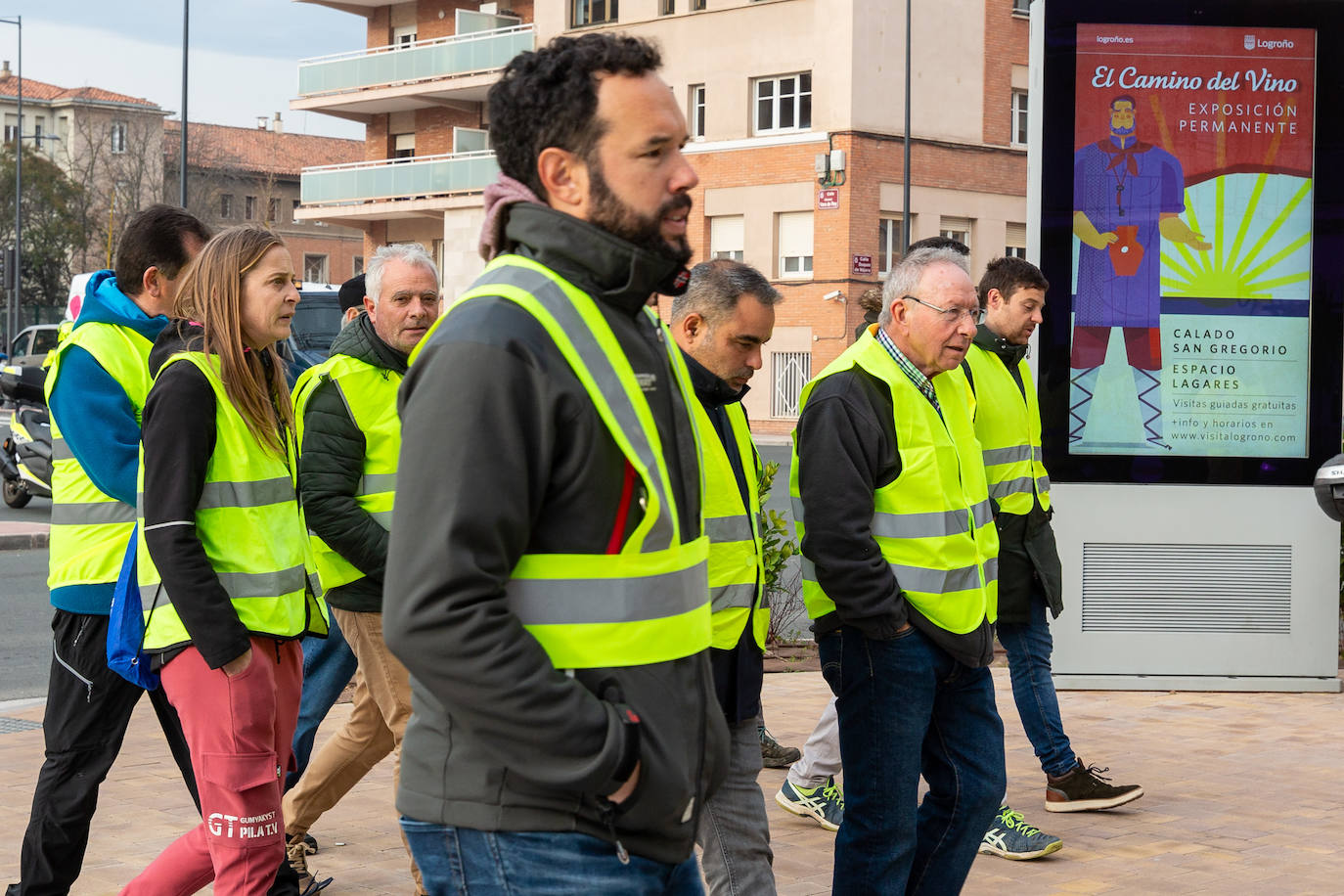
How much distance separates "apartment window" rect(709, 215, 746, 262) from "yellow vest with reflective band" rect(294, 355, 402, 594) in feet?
121

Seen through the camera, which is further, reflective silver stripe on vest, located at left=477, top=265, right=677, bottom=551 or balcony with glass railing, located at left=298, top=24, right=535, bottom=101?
balcony with glass railing, located at left=298, top=24, right=535, bottom=101

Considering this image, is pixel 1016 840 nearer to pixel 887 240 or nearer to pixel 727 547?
pixel 727 547

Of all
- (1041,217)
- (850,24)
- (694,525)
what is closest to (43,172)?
(850,24)

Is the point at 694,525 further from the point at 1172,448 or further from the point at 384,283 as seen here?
the point at 1172,448

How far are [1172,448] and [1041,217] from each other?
1440mm

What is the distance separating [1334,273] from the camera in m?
9.05

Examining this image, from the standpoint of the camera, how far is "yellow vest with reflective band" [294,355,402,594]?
5.07 m

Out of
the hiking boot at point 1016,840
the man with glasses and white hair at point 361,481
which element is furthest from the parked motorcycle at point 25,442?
the hiking boot at point 1016,840

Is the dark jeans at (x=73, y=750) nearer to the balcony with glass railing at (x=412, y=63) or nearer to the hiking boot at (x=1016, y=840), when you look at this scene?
the hiking boot at (x=1016, y=840)

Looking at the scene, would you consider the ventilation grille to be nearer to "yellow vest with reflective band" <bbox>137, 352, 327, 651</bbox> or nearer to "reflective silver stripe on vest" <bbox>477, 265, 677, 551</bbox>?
"yellow vest with reflective band" <bbox>137, 352, 327, 651</bbox>

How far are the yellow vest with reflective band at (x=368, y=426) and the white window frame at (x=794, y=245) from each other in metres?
35.4

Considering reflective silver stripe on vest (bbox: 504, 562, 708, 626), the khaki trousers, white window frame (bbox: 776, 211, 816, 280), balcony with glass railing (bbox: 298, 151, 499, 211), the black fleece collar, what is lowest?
the khaki trousers

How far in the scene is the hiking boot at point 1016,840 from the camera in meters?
5.74

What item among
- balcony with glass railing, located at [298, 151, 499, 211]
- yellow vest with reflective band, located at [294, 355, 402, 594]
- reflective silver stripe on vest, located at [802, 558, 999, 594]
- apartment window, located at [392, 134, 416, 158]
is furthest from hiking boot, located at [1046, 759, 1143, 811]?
apartment window, located at [392, 134, 416, 158]
